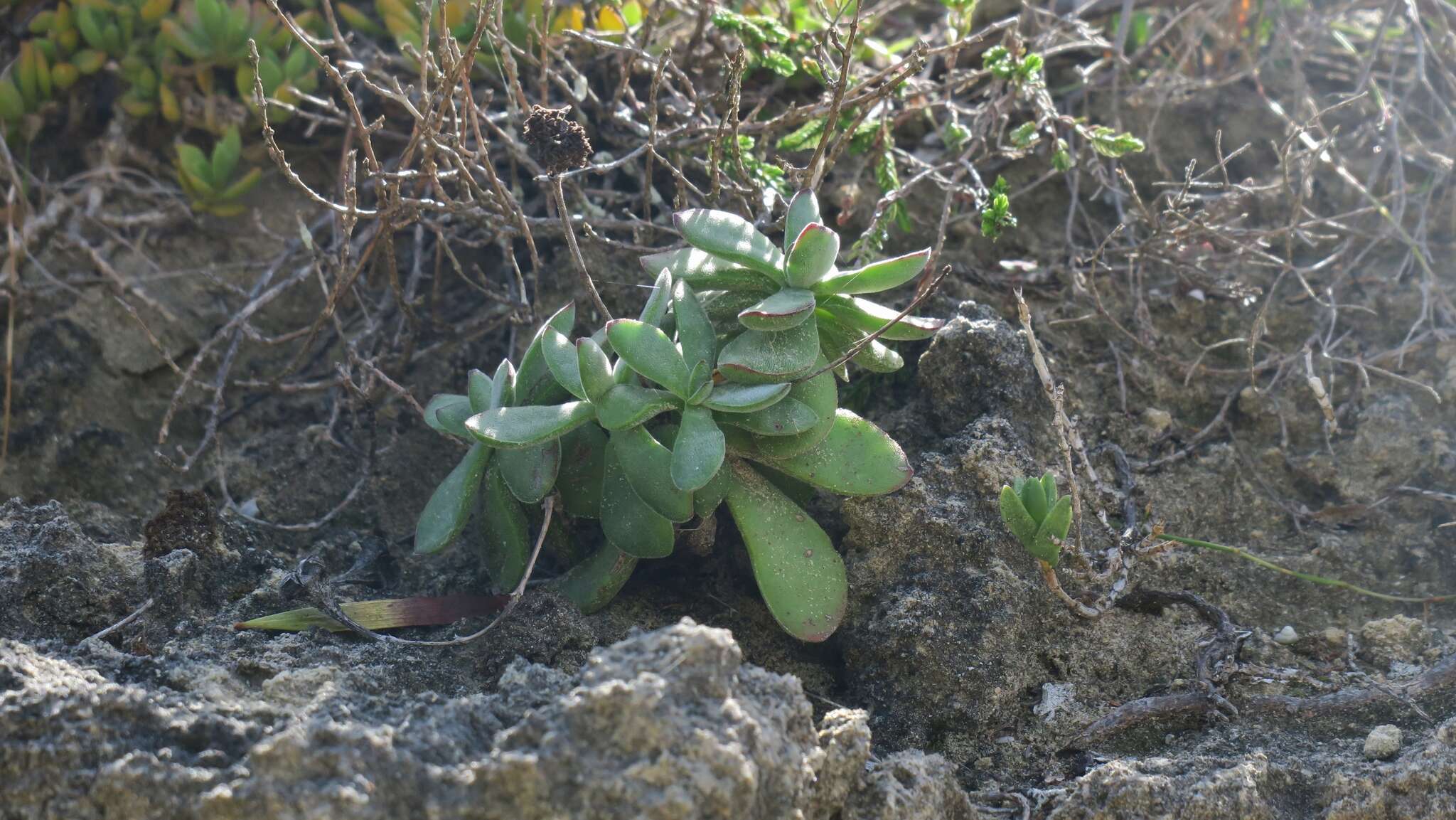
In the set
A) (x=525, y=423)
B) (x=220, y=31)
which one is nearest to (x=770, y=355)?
(x=525, y=423)

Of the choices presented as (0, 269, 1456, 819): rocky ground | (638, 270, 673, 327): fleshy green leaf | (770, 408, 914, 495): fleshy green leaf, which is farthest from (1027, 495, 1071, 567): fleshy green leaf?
(638, 270, 673, 327): fleshy green leaf

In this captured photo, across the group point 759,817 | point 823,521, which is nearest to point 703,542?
point 823,521

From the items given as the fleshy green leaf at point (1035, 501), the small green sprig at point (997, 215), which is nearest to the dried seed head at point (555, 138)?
the small green sprig at point (997, 215)

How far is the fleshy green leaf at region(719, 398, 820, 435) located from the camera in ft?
6.15

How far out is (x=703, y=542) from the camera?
2.13 m

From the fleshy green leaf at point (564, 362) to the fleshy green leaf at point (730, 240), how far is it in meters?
0.28

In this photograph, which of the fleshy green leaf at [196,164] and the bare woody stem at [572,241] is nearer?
the bare woody stem at [572,241]

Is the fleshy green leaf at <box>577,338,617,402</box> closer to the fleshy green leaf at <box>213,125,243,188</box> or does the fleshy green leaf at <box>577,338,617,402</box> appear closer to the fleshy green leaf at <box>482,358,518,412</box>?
the fleshy green leaf at <box>482,358,518,412</box>

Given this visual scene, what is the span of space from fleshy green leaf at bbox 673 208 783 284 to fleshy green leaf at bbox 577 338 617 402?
259mm

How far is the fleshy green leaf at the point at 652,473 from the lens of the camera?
1876 mm

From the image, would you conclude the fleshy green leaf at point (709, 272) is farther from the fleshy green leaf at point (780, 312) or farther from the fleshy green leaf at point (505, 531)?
the fleshy green leaf at point (505, 531)

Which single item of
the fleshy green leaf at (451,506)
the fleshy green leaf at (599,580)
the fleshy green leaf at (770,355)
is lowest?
the fleshy green leaf at (599,580)

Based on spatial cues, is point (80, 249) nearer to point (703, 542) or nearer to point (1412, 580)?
point (703, 542)

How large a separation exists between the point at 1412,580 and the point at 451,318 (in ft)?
7.09
